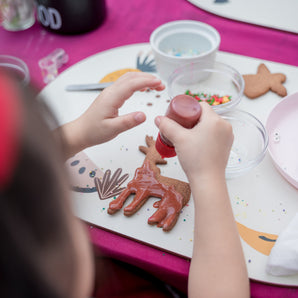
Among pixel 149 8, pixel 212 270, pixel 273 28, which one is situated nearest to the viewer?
pixel 212 270

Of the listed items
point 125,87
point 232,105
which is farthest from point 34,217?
point 232,105

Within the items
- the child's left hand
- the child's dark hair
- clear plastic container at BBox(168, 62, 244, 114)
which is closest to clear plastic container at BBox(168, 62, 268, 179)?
clear plastic container at BBox(168, 62, 244, 114)

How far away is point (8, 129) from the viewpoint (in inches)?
8.2

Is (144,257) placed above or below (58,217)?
below

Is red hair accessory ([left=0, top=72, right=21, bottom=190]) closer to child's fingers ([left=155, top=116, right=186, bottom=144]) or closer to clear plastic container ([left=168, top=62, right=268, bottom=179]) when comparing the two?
child's fingers ([left=155, top=116, right=186, bottom=144])

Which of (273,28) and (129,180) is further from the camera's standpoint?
(273,28)

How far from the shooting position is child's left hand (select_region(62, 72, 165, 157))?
0.55m

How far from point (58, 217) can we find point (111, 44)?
2.20ft

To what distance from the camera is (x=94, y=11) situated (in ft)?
2.79

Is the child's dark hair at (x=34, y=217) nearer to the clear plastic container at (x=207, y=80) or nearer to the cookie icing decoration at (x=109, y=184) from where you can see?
the cookie icing decoration at (x=109, y=184)

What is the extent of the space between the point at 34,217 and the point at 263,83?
58 centimetres

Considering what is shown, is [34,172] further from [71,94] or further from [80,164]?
[71,94]

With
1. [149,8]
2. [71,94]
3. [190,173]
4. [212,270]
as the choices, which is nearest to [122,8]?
[149,8]

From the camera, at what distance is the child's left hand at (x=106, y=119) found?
1.81ft
